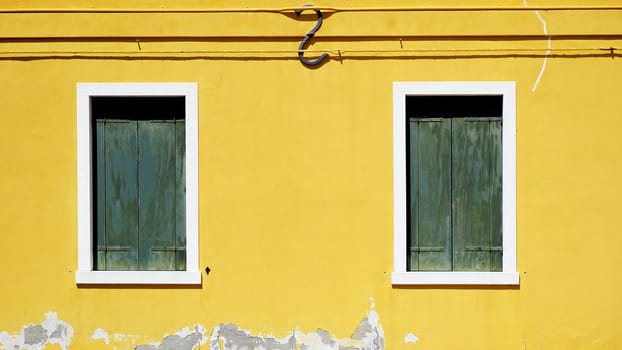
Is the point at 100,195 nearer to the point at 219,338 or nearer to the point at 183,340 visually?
the point at 183,340

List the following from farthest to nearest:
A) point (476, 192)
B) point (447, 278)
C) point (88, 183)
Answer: point (476, 192) → point (88, 183) → point (447, 278)

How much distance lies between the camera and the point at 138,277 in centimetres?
694

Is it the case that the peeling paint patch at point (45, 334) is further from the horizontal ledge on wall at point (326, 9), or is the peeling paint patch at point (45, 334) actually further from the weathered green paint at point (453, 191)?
the weathered green paint at point (453, 191)

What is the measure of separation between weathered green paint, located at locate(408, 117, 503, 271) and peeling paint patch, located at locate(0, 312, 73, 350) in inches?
123

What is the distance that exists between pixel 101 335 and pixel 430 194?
3.17 metres

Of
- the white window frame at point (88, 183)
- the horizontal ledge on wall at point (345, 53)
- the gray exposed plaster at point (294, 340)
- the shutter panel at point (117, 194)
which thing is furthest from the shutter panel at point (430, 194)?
the shutter panel at point (117, 194)

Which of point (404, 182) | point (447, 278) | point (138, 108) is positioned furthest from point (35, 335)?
point (447, 278)

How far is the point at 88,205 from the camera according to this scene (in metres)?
6.99

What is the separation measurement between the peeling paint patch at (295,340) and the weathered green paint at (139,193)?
Answer: 30.9 inches

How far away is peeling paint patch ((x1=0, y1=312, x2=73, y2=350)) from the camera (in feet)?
22.9

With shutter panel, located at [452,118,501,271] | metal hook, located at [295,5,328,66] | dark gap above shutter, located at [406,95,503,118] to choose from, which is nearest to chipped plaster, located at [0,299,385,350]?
shutter panel, located at [452,118,501,271]

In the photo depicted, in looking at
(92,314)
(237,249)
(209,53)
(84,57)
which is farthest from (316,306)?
(84,57)

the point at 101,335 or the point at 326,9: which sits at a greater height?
the point at 326,9

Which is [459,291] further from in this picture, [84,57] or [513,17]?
[84,57]
